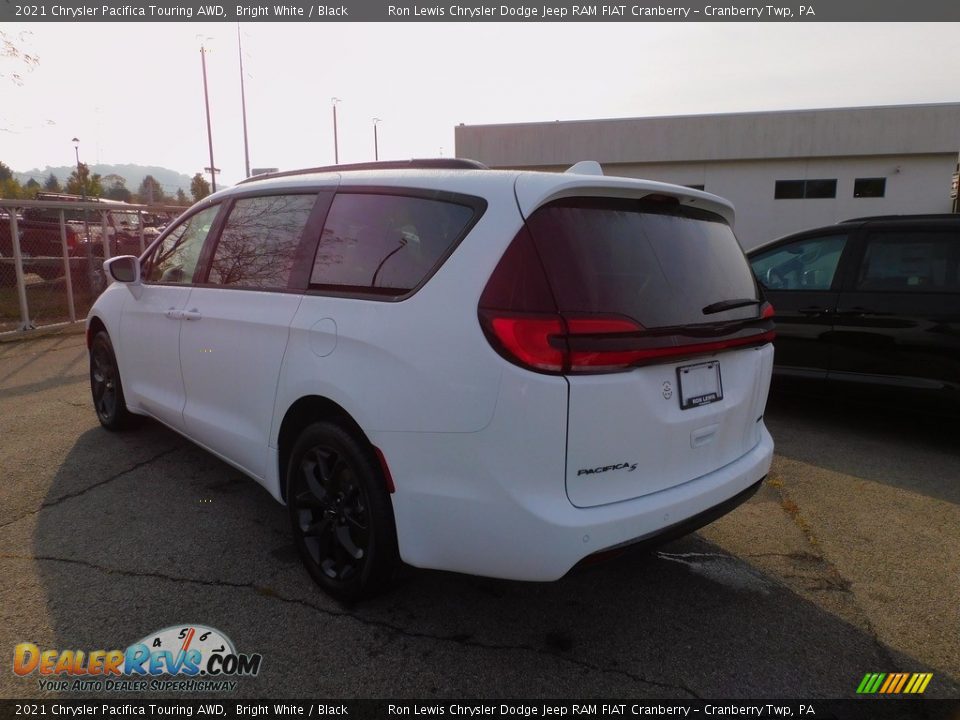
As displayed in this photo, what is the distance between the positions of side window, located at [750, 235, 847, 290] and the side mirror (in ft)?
15.1

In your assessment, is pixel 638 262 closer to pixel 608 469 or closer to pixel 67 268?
pixel 608 469

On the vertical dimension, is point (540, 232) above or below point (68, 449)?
above

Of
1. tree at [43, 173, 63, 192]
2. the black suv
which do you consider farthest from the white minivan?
tree at [43, 173, 63, 192]

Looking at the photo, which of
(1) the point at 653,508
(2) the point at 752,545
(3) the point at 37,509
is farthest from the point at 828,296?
(3) the point at 37,509

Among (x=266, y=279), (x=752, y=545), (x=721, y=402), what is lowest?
(x=752, y=545)

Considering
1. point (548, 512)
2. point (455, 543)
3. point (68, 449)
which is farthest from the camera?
point (68, 449)

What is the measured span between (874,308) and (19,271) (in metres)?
10.3

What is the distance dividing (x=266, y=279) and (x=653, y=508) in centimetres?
208

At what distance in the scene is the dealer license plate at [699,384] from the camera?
238cm

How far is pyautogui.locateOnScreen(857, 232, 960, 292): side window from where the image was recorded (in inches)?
188

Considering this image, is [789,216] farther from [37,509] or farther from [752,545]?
[37,509]

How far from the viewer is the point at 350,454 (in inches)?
99.3

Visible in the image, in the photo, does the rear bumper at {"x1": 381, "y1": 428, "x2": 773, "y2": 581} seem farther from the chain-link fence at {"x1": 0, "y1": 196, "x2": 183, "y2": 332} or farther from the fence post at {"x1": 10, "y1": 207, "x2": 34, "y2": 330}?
the fence post at {"x1": 10, "y1": 207, "x2": 34, "y2": 330}

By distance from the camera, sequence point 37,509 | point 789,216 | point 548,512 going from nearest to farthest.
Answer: point 548,512 < point 37,509 < point 789,216
